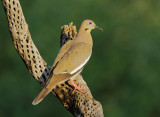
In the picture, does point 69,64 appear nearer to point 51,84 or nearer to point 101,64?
point 51,84

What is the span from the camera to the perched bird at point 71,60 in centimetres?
587

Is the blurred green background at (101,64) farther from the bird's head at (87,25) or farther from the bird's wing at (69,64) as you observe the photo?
the bird's wing at (69,64)

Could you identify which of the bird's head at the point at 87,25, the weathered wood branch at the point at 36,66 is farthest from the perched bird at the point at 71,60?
the weathered wood branch at the point at 36,66

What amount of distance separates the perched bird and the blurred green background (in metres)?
5.23

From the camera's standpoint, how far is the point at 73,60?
20.4 feet

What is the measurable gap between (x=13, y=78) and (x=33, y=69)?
7.56 metres

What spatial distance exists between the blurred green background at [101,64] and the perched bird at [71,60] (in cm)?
523

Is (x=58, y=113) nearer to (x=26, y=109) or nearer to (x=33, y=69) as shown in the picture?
(x=26, y=109)

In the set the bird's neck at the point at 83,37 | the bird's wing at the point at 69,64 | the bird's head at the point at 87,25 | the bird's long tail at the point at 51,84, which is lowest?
the bird's long tail at the point at 51,84

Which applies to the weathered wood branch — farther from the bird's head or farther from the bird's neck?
the bird's head

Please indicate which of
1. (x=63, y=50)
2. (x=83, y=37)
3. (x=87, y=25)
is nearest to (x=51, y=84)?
(x=63, y=50)

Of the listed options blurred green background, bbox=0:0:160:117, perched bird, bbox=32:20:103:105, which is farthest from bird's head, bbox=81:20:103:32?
blurred green background, bbox=0:0:160:117

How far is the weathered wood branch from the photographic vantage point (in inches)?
224

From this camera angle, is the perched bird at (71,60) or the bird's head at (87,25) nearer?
the perched bird at (71,60)
